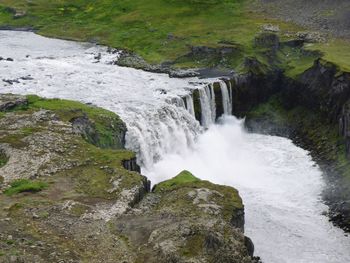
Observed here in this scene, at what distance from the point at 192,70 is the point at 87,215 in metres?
47.7

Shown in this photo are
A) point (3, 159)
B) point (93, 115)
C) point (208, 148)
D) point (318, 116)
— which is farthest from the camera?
point (318, 116)

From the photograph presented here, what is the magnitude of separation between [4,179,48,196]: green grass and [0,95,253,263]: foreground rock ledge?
69mm

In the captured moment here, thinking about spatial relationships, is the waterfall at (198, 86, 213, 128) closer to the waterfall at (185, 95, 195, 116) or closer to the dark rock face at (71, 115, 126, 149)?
the waterfall at (185, 95, 195, 116)

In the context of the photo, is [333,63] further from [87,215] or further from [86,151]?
[87,215]

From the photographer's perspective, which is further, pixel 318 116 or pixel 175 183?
pixel 318 116

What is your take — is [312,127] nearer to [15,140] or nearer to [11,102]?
[11,102]

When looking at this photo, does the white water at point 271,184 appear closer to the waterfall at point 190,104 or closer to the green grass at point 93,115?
the waterfall at point 190,104

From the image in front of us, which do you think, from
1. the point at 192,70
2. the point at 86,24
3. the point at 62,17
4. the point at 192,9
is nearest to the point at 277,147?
the point at 192,70

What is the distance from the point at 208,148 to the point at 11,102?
2302 centimetres

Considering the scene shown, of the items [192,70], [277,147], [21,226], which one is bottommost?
[277,147]

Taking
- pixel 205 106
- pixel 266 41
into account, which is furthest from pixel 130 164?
pixel 266 41

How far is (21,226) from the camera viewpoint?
1198 inches

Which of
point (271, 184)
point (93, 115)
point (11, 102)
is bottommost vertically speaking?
point (271, 184)

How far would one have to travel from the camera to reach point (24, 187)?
117 feet
